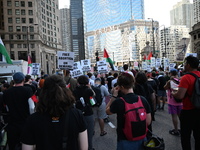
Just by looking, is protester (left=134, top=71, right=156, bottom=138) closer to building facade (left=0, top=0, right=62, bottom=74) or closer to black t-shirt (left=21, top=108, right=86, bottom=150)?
black t-shirt (left=21, top=108, right=86, bottom=150)

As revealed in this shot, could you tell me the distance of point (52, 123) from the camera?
6.53 feet

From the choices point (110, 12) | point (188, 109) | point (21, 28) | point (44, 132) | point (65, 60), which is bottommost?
point (188, 109)

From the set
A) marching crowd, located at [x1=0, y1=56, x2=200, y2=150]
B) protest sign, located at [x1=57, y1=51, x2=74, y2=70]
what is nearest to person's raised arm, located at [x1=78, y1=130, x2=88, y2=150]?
marching crowd, located at [x1=0, y1=56, x2=200, y2=150]

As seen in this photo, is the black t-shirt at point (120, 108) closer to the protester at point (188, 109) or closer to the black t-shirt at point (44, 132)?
the black t-shirt at point (44, 132)

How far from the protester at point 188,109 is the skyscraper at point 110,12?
142m

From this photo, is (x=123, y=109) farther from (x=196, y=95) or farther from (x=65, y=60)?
(x=65, y=60)

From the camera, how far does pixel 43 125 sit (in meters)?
1.98

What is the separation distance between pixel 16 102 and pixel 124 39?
144 m

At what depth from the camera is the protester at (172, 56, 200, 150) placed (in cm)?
362

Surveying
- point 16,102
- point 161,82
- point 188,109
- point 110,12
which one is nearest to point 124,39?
point 110,12

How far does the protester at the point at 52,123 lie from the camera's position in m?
1.98

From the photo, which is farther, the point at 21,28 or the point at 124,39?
the point at 124,39

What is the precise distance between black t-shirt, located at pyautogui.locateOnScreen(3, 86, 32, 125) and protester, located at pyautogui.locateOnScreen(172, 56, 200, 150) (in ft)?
9.50

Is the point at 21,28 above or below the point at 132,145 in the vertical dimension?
above
